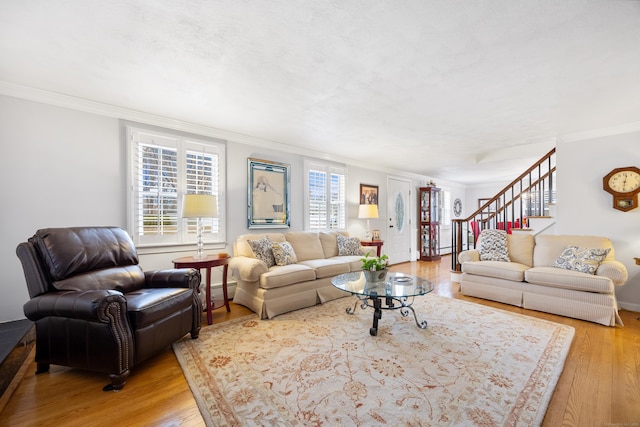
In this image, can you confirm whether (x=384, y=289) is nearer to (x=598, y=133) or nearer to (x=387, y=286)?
(x=387, y=286)

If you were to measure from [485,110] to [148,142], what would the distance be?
3941mm

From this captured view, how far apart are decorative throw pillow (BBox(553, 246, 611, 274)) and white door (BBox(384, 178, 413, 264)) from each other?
3314mm

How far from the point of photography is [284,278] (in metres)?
3.11

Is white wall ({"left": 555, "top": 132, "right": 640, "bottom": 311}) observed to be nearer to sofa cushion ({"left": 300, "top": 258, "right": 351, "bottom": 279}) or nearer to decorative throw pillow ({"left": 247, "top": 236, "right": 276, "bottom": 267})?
sofa cushion ({"left": 300, "top": 258, "right": 351, "bottom": 279})

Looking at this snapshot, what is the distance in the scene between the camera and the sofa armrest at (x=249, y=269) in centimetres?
307

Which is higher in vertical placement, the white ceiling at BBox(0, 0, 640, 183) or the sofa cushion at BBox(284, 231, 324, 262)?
the white ceiling at BBox(0, 0, 640, 183)

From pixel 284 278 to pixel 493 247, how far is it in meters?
3.13

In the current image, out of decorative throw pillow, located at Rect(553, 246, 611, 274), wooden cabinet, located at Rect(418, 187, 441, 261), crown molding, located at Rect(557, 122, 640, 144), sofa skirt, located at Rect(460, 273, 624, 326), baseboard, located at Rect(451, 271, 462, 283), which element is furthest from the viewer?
wooden cabinet, located at Rect(418, 187, 441, 261)

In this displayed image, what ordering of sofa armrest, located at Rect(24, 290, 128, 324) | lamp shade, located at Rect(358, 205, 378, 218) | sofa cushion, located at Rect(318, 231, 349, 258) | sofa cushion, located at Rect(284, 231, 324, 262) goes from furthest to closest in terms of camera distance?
lamp shade, located at Rect(358, 205, 378, 218) → sofa cushion, located at Rect(318, 231, 349, 258) → sofa cushion, located at Rect(284, 231, 324, 262) → sofa armrest, located at Rect(24, 290, 128, 324)

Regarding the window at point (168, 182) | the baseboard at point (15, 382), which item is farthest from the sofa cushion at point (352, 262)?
the baseboard at point (15, 382)

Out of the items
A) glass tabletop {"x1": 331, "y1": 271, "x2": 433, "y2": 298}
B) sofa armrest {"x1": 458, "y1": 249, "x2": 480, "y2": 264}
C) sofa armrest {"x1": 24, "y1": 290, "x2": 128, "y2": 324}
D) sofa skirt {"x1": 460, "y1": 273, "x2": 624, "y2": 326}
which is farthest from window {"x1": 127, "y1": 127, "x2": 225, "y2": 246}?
sofa skirt {"x1": 460, "y1": 273, "x2": 624, "y2": 326}

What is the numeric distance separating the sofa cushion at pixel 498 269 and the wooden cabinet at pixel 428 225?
3311 mm

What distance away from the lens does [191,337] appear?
2.54m

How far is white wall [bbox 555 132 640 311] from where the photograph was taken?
3402 millimetres
